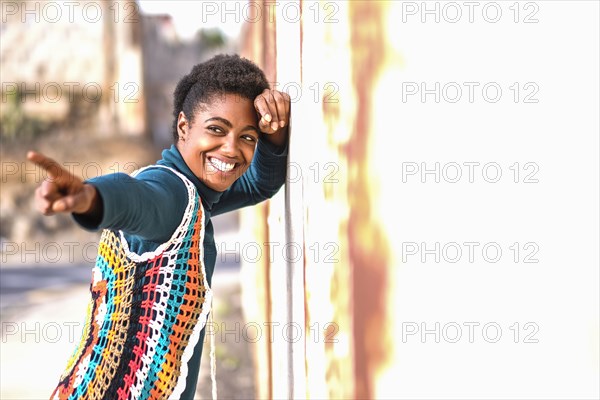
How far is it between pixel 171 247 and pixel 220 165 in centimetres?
30

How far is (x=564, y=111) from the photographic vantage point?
51.6 inches

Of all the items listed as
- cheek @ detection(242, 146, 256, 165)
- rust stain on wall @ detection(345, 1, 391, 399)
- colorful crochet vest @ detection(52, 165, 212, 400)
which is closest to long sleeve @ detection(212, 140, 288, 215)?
cheek @ detection(242, 146, 256, 165)

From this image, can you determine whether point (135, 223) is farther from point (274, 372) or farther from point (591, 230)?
point (274, 372)

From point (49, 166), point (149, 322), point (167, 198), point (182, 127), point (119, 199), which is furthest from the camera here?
point (182, 127)

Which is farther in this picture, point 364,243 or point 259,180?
point 259,180

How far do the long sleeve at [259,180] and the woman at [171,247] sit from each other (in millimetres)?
39

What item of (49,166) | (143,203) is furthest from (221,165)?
(49,166)

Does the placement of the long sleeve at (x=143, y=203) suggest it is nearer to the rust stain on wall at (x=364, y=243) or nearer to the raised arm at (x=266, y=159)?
the raised arm at (x=266, y=159)

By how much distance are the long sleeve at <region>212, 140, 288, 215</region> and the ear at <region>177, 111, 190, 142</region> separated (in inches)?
9.1

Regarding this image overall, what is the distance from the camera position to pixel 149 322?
1.78 meters

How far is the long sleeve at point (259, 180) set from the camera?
2143 mm

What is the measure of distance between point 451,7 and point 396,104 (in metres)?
0.21

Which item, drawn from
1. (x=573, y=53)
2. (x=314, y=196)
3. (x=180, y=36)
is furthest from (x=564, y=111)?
(x=180, y=36)

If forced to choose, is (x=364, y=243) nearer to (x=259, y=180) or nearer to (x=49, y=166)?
(x=49, y=166)
